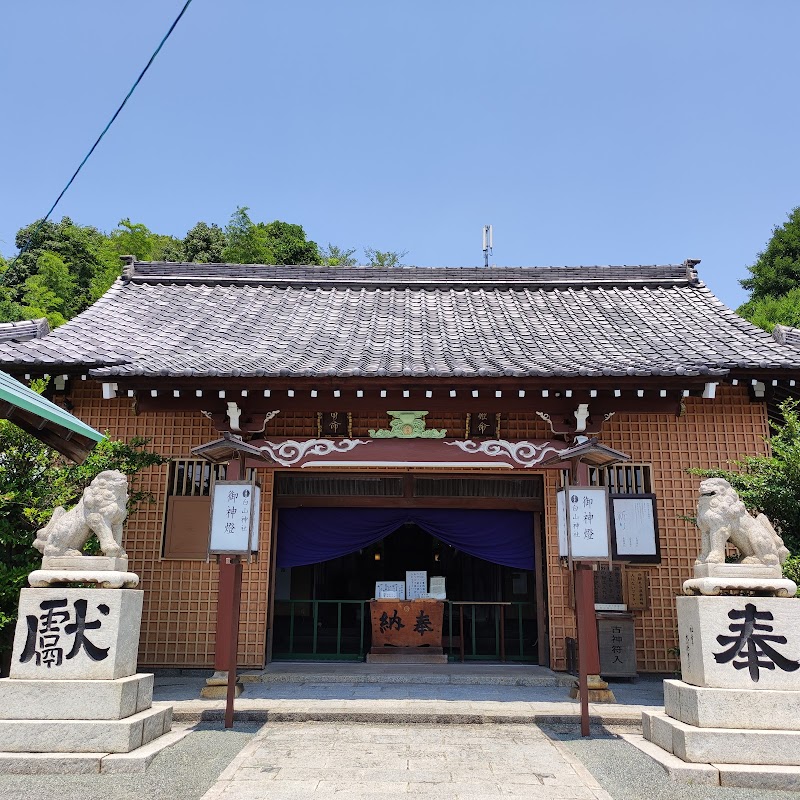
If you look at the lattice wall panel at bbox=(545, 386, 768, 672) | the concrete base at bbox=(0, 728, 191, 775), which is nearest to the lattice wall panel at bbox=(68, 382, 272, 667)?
the concrete base at bbox=(0, 728, 191, 775)

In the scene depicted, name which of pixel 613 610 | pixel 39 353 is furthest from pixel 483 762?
pixel 39 353

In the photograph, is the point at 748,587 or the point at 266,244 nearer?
the point at 748,587

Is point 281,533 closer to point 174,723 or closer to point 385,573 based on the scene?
point 174,723

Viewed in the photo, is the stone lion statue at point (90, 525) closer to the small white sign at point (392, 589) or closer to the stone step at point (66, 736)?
the stone step at point (66, 736)

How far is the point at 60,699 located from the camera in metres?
5.03

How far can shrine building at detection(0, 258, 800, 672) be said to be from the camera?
7656 millimetres

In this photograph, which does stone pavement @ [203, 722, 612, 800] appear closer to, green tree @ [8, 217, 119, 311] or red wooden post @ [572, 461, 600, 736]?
red wooden post @ [572, 461, 600, 736]

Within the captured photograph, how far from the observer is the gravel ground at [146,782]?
435cm

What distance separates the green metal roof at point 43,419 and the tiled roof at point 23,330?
4.80 meters

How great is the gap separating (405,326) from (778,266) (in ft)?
68.5

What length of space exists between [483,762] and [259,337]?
643 cm

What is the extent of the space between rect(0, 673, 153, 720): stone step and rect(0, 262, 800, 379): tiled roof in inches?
134

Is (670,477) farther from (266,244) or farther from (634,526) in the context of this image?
(266,244)

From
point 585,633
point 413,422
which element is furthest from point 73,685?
point 585,633
